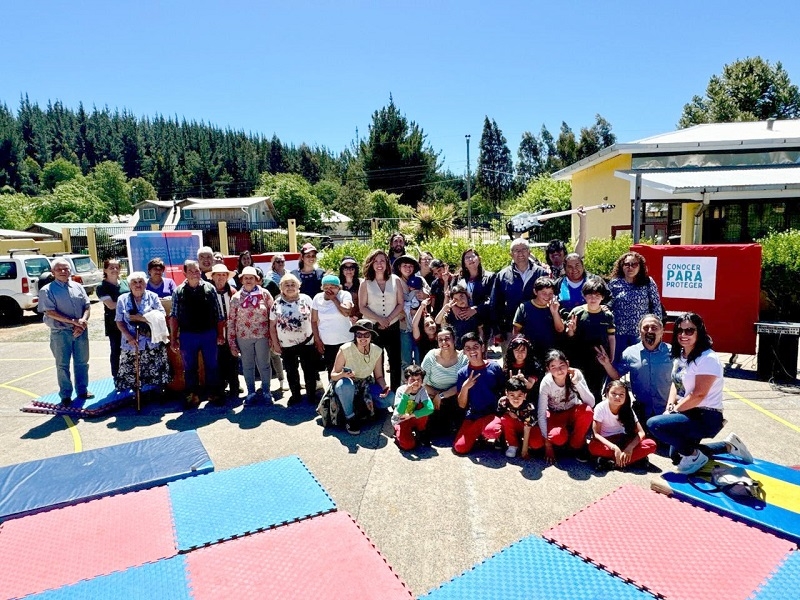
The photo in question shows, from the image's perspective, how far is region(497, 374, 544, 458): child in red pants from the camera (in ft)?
14.9

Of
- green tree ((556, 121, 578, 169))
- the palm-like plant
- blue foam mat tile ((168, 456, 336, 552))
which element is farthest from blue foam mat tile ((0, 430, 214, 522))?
green tree ((556, 121, 578, 169))

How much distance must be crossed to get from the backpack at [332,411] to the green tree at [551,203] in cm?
2114

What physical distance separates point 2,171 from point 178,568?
10964 cm

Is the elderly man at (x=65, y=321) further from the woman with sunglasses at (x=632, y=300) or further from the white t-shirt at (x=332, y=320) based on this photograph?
the woman with sunglasses at (x=632, y=300)

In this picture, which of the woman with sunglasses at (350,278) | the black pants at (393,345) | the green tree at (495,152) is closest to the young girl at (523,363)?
the black pants at (393,345)

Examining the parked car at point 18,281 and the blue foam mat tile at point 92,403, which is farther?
the parked car at point 18,281

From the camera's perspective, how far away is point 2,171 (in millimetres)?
85938

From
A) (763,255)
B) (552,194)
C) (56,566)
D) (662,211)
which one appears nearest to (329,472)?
(56,566)

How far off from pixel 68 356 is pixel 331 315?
3.37 m

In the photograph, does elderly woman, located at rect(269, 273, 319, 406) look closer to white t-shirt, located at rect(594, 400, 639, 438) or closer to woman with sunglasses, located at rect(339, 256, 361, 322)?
woman with sunglasses, located at rect(339, 256, 361, 322)

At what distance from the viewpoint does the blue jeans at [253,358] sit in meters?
6.10

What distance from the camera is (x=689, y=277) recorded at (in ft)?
25.0

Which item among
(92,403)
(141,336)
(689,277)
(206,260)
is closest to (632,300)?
(689,277)

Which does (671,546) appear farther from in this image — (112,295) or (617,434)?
(112,295)
